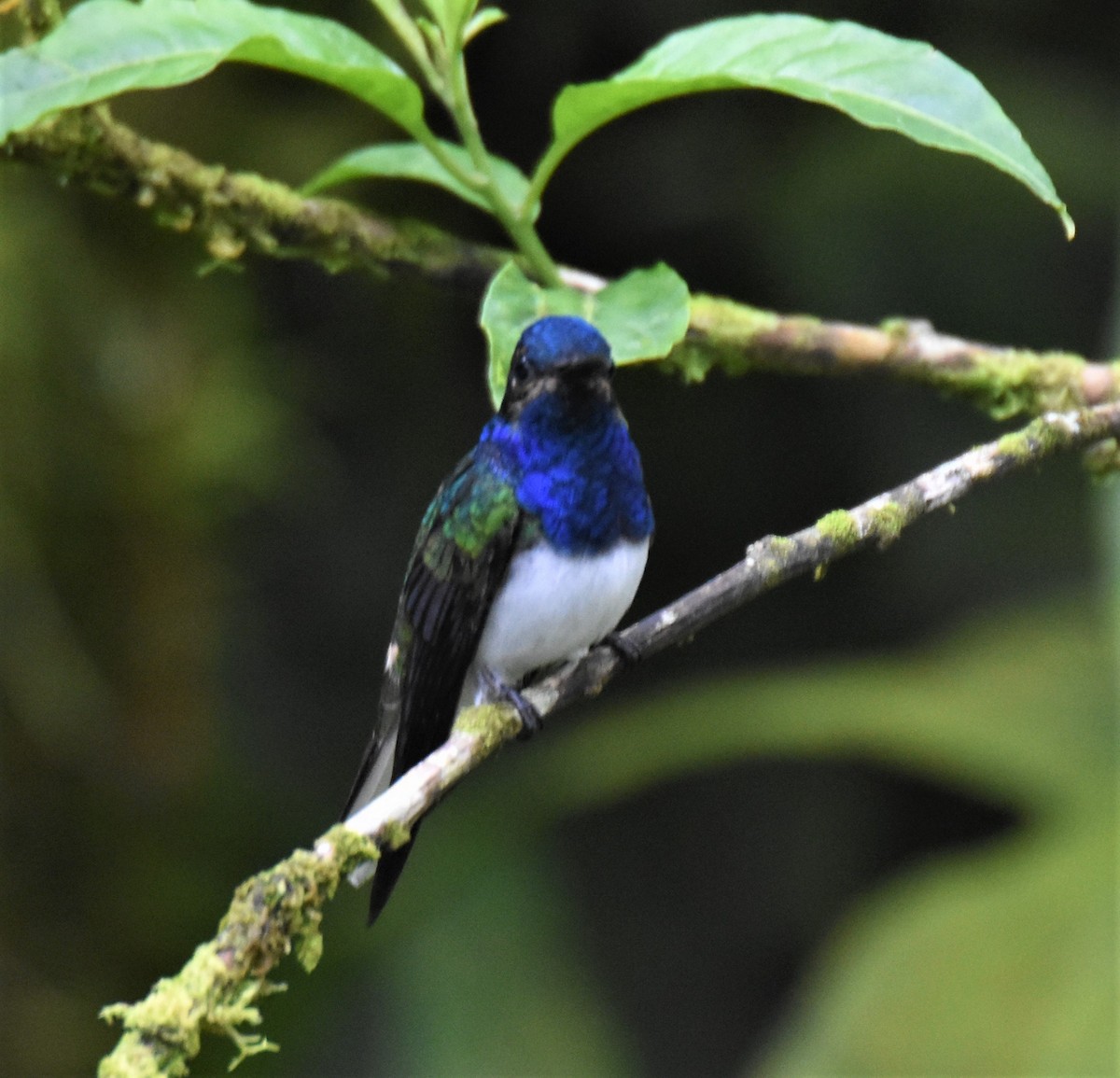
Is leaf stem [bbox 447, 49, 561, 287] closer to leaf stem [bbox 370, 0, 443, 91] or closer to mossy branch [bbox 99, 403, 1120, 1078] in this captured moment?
leaf stem [bbox 370, 0, 443, 91]

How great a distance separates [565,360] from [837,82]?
509 mm

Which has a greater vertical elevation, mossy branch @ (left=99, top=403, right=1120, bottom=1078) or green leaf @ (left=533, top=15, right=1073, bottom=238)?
green leaf @ (left=533, top=15, right=1073, bottom=238)

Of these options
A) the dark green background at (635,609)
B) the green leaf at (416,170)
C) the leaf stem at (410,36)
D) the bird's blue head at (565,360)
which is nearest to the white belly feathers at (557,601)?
the bird's blue head at (565,360)

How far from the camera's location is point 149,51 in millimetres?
1719

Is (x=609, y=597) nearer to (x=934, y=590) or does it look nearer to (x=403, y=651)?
(x=403, y=651)

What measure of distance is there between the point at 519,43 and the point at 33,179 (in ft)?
4.16

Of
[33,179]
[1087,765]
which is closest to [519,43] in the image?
[33,179]

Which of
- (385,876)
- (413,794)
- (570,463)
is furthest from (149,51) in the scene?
(385,876)

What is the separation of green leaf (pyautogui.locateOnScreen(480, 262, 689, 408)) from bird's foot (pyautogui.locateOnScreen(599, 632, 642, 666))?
0.37 metres

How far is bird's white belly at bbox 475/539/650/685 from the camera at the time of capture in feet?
6.86

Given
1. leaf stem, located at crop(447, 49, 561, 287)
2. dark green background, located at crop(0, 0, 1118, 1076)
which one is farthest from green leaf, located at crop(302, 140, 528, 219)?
dark green background, located at crop(0, 0, 1118, 1076)

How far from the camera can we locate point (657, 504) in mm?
3928

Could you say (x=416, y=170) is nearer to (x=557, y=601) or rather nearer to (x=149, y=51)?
(x=149, y=51)

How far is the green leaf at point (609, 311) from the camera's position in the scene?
1777 mm
